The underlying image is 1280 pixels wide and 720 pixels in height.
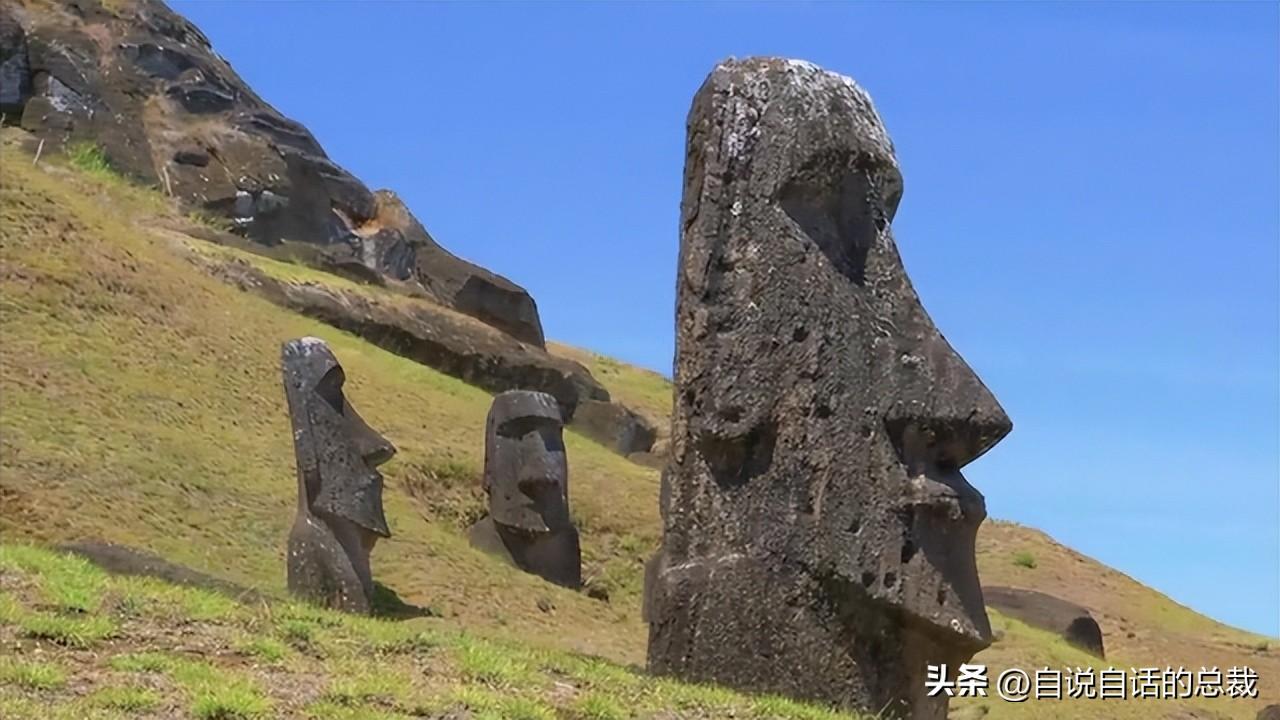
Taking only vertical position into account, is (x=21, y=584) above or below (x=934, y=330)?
below

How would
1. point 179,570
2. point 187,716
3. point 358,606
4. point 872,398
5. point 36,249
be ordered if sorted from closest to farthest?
point 187,716 < point 872,398 < point 179,570 < point 358,606 < point 36,249

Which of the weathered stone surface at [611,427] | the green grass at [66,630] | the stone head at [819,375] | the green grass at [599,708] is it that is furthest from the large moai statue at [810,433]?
the weathered stone surface at [611,427]

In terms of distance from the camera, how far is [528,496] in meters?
27.9

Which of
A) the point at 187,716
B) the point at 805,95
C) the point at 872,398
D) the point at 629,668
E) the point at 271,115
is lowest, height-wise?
the point at 187,716

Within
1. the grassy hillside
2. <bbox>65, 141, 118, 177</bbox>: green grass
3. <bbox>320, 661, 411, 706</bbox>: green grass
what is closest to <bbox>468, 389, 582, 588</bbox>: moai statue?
the grassy hillside

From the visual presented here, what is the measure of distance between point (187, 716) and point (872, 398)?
14.4 feet

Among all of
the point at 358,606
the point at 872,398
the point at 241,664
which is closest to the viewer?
the point at 241,664

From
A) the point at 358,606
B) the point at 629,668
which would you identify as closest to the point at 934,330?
the point at 629,668

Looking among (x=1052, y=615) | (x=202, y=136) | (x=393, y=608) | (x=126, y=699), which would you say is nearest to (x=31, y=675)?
(x=126, y=699)

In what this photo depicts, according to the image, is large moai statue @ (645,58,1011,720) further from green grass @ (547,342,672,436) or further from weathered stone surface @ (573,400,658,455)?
green grass @ (547,342,672,436)

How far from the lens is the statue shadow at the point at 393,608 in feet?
69.9

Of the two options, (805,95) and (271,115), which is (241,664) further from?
(271,115)

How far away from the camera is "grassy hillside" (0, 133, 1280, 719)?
74.4ft

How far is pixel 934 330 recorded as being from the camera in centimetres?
1118
